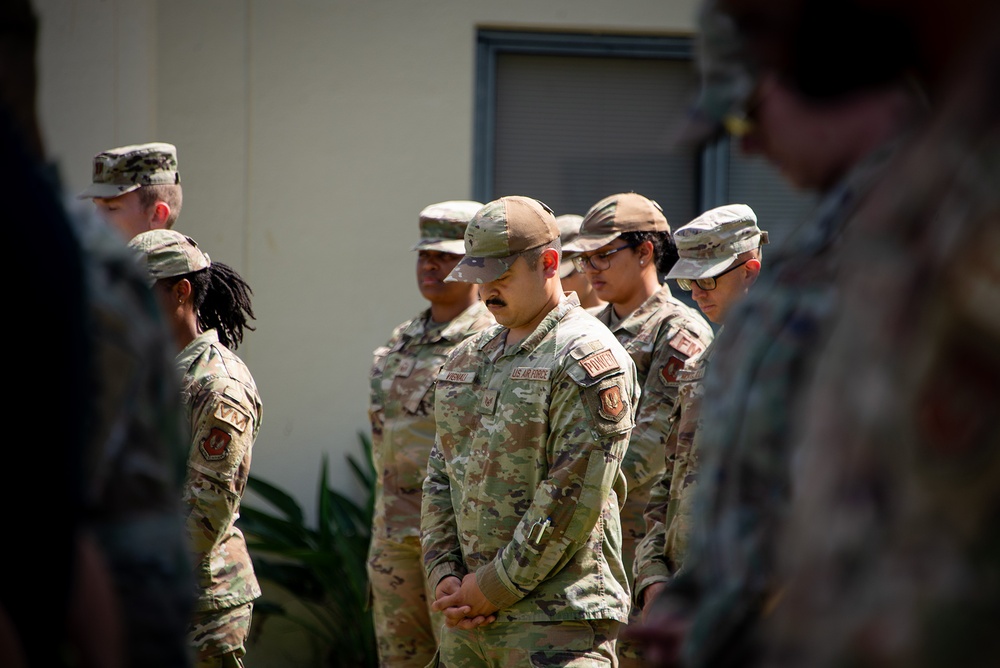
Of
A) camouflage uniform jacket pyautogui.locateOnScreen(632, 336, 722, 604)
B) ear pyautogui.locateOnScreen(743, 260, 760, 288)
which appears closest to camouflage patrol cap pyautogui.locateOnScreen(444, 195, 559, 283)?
camouflage uniform jacket pyautogui.locateOnScreen(632, 336, 722, 604)

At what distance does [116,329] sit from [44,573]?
33 centimetres

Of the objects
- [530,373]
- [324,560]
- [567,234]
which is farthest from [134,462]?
[324,560]

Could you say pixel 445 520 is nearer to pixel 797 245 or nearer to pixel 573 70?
pixel 797 245

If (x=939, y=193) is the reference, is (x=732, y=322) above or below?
below

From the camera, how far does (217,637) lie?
3.41m

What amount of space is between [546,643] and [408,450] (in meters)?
1.79

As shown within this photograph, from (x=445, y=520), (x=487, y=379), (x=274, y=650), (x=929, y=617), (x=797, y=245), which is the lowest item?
(x=274, y=650)

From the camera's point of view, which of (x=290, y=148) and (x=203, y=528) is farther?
(x=290, y=148)

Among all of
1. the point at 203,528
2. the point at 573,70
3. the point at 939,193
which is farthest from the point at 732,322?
the point at 573,70

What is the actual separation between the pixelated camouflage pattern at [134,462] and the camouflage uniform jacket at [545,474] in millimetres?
1819

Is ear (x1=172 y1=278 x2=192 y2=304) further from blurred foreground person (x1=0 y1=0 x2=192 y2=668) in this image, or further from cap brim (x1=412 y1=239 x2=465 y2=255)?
blurred foreground person (x1=0 y1=0 x2=192 y2=668)

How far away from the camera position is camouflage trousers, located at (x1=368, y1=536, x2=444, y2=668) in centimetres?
497

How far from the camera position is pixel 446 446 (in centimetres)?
368

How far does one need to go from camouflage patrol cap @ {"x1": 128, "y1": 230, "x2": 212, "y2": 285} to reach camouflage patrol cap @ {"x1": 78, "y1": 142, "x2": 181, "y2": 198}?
50.5 inches
